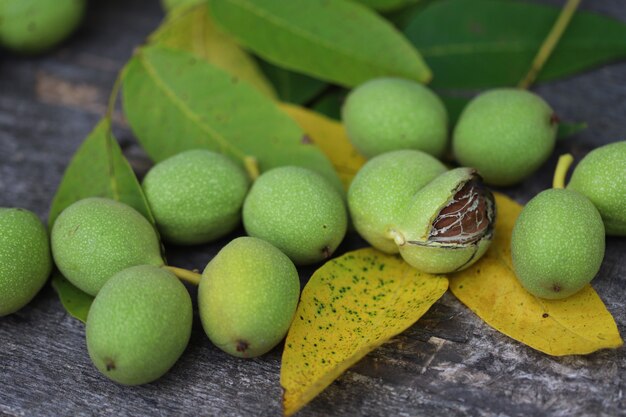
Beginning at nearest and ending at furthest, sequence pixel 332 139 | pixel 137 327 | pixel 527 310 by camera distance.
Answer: pixel 137 327 < pixel 527 310 < pixel 332 139

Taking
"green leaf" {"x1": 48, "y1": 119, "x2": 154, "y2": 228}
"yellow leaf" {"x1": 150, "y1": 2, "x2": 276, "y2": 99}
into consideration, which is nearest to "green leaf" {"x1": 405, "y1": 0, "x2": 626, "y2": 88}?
"yellow leaf" {"x1": 150, "y1": 2, "x2": 276, "y2": 99}

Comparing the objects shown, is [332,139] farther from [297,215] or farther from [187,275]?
[187,275]

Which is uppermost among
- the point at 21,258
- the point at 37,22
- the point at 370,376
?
the point at 37,22

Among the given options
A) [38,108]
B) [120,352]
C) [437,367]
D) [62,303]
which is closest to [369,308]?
[437,367]

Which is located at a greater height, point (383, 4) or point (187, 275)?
point (383, 4)

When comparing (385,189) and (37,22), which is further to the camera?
(37,22)

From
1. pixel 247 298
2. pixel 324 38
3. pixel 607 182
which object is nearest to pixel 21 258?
pixel 247 298

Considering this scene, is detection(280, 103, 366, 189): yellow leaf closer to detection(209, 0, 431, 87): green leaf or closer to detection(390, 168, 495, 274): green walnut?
detection(209, 0, 431, 87): green leaf
